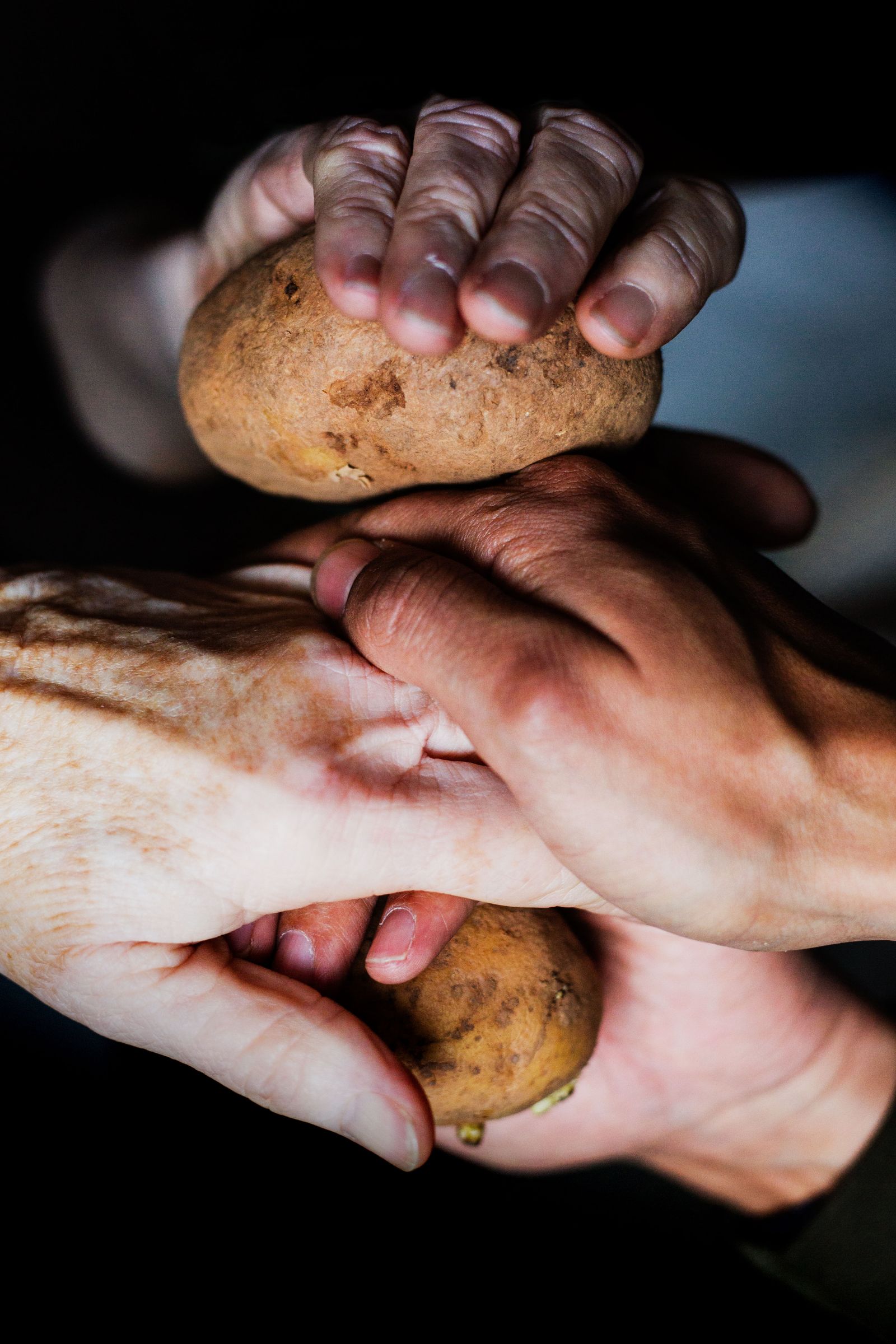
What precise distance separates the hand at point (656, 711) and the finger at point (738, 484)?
22.3 inches

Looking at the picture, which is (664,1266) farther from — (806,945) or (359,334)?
(359,334)

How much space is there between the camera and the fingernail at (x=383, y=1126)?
84cm

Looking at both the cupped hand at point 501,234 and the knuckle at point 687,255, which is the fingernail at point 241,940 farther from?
the knuckle at point 687,255

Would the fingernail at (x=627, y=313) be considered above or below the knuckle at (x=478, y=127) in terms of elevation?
below

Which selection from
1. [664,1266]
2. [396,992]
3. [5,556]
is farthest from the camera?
[664,1266]

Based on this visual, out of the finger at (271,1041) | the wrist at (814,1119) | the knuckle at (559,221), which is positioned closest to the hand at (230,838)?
the finger at (271,1041)

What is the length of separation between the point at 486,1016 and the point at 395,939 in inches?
6.6

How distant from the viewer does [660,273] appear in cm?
92

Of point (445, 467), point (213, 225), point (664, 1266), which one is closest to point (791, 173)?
point (213, 225)

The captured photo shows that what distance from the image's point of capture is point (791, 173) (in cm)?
212

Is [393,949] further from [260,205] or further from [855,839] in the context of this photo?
[260,205]

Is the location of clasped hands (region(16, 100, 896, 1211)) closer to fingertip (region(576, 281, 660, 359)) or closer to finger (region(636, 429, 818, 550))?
fingertip (region(576, 281, 660, 359))

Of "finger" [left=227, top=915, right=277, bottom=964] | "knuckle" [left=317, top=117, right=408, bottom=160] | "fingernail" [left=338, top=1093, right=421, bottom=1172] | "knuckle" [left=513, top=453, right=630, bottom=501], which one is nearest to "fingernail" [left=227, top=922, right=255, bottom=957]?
"finger" [left=227, top=915, right=277, bottom=964]

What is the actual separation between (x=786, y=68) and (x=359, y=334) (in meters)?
2.02
